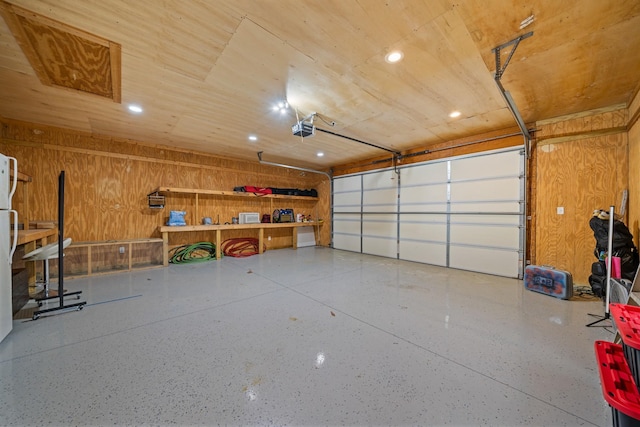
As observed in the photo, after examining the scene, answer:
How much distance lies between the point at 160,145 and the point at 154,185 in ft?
Result: 2.98

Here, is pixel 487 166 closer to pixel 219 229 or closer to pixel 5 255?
pixel 219 229

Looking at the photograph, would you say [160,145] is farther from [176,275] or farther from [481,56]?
[481,56]

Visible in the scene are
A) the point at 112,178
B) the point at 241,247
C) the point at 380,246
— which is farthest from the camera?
the point at 241,247

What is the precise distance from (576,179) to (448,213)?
1909mm

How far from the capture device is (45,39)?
6.81ft

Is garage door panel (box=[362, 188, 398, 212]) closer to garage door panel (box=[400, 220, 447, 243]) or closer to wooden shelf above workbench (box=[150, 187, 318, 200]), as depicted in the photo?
garage door panel (box=[400, 220, 447, 243])

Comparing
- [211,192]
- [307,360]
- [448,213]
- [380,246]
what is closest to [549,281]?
[448,213]

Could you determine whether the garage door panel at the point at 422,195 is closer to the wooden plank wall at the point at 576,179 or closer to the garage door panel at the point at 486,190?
the garage door panel at the point at 486,190

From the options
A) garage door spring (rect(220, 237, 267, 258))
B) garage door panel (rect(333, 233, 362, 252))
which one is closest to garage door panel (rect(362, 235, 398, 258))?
garage door panel (rect(333, 233, 362, 252))

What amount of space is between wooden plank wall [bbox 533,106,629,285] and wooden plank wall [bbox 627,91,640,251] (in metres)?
0.21

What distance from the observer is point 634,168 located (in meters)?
2.92

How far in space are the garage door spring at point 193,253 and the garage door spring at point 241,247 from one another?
1.24ft

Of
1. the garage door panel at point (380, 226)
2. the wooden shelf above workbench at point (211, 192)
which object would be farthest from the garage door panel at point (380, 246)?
the wooden shelf above workbench at point (211, 192)

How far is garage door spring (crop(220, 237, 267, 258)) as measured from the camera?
6.28 meters
